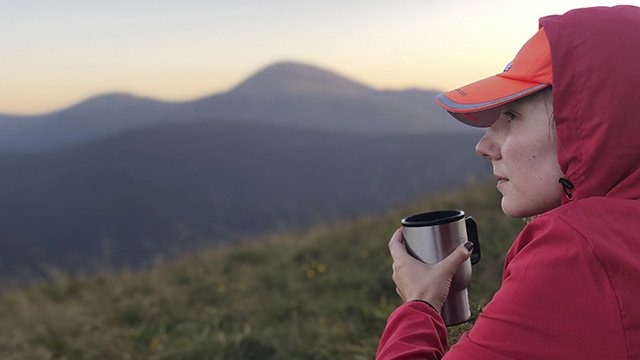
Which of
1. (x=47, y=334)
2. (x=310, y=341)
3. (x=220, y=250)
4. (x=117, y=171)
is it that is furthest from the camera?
(x=117, y=171)

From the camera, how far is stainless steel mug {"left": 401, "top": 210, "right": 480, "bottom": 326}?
64.8 inches

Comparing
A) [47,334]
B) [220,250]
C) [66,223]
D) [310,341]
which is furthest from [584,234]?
[66,223]

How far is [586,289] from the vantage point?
1.10 m

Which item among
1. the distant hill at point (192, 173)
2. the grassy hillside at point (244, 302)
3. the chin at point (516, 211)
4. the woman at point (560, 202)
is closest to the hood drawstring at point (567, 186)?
the woman at point (560, 202)

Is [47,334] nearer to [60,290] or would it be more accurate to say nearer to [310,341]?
[60,290]

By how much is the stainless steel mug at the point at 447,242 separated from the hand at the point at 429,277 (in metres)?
0.05

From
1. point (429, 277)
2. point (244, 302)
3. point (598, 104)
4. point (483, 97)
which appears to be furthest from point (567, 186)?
point (244, 302)

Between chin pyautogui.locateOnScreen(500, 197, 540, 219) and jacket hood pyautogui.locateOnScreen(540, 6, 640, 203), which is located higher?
jacket hood pyautogui.locateOnScreen(540, 6, 640, 203)

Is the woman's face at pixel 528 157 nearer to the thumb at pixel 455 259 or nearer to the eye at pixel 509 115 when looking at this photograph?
the eye at pixel 509 115

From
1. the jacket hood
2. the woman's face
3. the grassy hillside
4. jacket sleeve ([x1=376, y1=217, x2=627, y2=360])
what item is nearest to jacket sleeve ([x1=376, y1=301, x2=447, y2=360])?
jacket sleeve ([x1=376, y1=217, x2=627, y2=360])

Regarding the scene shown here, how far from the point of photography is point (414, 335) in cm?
142

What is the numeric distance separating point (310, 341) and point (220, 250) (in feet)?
12.1

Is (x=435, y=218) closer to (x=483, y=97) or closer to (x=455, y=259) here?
(x=455, y=259)

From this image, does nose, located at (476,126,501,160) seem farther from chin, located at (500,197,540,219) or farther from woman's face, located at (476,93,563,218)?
chin, located at (500,197,540,219)
